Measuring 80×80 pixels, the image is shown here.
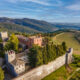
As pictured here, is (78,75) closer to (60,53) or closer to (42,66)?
(60,53)

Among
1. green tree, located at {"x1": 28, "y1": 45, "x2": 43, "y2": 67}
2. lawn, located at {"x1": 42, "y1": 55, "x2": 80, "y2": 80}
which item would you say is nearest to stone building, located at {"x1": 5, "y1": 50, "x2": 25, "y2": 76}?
green tree, located at {"x1": 28, "y1": 45, "x2": 43, "y2": 67}

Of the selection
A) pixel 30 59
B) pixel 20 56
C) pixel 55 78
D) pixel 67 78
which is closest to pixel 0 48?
pixel 20 56

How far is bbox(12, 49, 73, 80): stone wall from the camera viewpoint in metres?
29.7

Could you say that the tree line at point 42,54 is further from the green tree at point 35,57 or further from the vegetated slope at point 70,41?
the vegetated slope at point 70,41

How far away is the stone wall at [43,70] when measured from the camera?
97.4ft

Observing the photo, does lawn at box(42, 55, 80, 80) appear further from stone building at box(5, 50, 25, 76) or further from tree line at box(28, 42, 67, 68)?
stone building at box(5, 50, 25, 76)

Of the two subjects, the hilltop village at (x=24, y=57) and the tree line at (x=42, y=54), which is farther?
the tree line at (x=42, y=54)

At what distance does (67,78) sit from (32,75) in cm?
1396

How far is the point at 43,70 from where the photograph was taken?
1371 inches

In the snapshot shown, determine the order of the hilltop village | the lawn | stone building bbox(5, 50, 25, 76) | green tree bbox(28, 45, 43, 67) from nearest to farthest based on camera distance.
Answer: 1. stone building bbox(5, 50, 25, 76)
2. the hilltop village
3. green tree bbox(28, 45, 43, 67)
4. the lawn

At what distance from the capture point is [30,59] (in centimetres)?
3397

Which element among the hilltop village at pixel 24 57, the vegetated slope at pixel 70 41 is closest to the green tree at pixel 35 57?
the hilltop village at pixel 24 57

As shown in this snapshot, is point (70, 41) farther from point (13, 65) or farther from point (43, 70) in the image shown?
point (13, 65)

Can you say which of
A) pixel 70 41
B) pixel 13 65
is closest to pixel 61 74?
pixel 13 65
